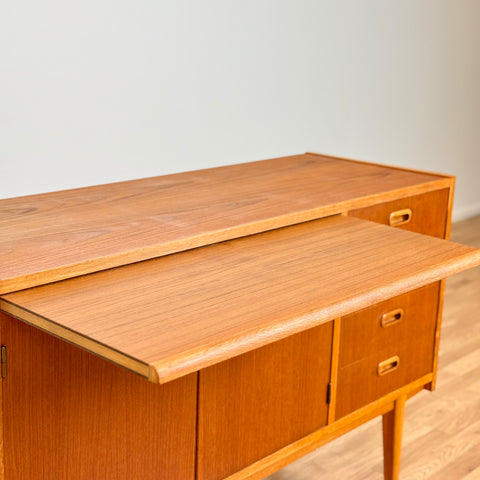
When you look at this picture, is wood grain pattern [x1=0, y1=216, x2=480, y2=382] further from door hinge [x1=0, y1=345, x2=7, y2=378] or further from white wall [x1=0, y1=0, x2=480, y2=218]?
white wall [x1=0, y1=0, x2=480, y2=218]

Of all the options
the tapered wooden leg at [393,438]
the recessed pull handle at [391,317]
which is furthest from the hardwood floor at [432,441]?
the recessed pull handle at [391,317]

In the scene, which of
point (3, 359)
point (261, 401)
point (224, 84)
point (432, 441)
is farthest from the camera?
point (224, 84)

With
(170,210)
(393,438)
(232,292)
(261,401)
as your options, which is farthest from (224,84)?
(232,292)

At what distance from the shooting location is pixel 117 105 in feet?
8.78

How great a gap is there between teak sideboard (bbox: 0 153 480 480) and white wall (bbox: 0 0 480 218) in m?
0.68

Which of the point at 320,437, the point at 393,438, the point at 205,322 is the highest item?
the point at 205,322

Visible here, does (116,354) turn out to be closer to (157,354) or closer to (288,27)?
(157,354)

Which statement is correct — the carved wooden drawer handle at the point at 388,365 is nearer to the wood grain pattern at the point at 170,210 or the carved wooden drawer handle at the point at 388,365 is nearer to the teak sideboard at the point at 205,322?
the teak sideboard at the point at 205,322

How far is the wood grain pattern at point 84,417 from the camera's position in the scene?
1285mm

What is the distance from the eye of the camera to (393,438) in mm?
1986

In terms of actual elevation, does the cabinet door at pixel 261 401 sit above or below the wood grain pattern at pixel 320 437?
above

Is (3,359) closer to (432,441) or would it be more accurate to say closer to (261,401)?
(261,401)

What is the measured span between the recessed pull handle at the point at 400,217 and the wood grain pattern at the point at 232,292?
13.2 inches

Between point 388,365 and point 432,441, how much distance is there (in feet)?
1.52
